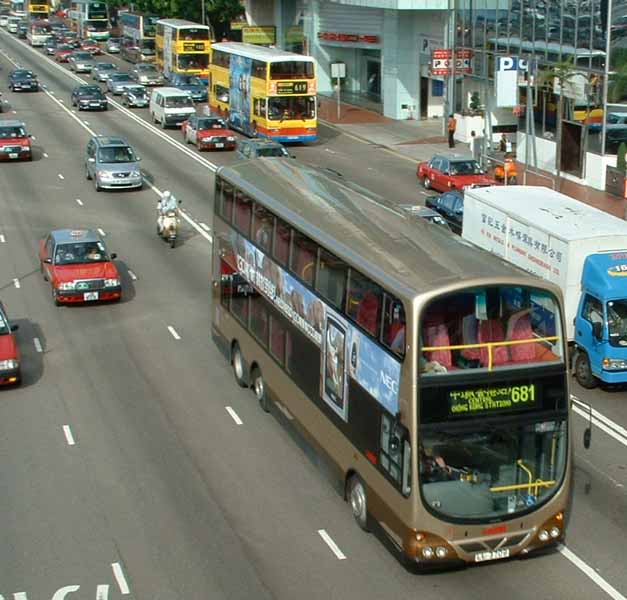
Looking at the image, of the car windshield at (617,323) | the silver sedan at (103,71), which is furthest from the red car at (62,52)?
the car windshield at (617,323)

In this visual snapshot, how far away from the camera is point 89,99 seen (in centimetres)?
6456

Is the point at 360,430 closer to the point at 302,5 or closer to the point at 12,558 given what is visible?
the point at 12,558

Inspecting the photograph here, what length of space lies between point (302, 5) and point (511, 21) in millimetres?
28934

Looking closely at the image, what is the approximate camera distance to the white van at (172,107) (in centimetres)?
5941

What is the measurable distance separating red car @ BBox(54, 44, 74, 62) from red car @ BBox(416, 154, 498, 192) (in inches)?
2376

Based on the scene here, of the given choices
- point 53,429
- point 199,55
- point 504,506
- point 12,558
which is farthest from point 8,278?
point 199,55

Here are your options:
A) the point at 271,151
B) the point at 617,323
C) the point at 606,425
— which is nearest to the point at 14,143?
the point at 271,151

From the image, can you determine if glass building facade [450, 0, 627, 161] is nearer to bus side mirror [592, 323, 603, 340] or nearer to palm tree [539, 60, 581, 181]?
palm tree [539, 60, 581, 181]

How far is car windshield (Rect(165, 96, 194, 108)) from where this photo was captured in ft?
196

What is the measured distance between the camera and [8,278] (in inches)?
1206

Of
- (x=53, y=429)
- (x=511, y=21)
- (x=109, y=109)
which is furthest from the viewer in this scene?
(x=109, y=109)

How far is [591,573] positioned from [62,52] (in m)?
89.6

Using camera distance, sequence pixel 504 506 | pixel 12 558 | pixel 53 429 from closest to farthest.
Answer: pixel 504 506
pixel 12 558
pixel 53 429

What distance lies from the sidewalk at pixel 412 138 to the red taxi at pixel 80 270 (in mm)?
19786
